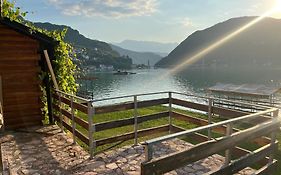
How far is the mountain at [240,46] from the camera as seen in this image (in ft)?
431

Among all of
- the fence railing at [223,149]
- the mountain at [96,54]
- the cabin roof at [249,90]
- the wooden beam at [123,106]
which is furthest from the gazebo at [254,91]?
the mountain at [96,54]

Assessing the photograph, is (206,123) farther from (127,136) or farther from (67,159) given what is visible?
(67,159)

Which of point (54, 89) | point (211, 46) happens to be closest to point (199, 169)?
point (54, 89)

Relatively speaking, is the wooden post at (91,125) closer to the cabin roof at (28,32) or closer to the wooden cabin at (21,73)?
the wooden cabin at (21,73)

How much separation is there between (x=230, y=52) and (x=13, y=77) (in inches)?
5955

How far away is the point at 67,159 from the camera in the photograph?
232 inches

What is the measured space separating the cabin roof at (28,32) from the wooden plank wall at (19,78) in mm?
289

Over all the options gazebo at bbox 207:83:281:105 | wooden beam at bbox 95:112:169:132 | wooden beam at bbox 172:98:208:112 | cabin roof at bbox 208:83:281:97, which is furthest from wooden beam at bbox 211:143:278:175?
cabin roof at bbox 208:83:281:97

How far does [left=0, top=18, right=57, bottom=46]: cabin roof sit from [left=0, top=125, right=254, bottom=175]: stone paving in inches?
123

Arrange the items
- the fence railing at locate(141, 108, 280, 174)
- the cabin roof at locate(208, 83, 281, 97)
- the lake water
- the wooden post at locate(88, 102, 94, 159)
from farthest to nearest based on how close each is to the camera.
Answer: the lake water → the cabin roof at locate(208, 83, 281, 97) → the wooden post at locate(88, 102, 94, 159) → the fence railing at locate(141, 108, 280, 174)

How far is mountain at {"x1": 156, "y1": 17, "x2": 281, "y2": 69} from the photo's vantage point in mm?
131250

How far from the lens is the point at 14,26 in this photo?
7766 mm

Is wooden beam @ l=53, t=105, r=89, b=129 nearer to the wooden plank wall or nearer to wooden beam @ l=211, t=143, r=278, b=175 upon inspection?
the wooden plank wall

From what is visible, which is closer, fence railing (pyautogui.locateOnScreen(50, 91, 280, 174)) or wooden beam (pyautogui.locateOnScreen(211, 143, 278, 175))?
fence railing (pyautogui.locateOnScreen(50, 91, 280, 174))
